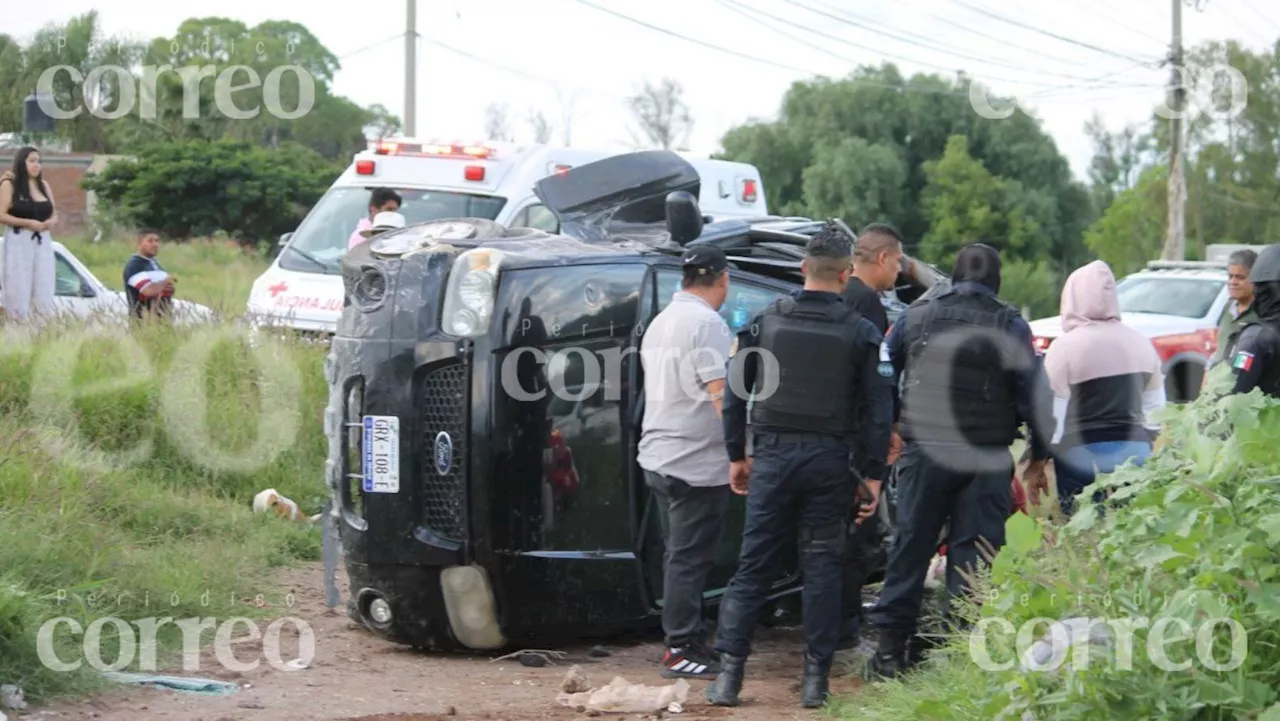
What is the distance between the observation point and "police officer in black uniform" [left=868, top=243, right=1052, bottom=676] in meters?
6.22

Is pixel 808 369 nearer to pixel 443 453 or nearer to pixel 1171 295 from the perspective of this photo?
pixel 443 453

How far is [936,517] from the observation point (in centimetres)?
630

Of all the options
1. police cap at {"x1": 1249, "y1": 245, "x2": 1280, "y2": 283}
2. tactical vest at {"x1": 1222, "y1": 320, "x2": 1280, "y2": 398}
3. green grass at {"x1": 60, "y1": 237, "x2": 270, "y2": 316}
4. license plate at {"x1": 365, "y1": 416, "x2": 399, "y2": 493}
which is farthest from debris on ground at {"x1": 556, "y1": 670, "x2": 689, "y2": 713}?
green grass at {"x1": 60, "y1": 237, "x2": 270, "y2": 316}

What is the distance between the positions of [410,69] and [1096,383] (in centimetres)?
2010

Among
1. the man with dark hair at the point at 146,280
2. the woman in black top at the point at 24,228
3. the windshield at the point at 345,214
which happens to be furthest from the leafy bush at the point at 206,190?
the woman in black top at the point at 24,228

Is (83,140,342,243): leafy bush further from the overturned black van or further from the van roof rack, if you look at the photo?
the overturned black van

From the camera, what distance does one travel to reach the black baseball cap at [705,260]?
6477 mm

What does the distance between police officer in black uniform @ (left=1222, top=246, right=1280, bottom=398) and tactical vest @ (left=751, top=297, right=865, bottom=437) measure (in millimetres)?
2043

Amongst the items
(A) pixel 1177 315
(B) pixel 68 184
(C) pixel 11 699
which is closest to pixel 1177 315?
(A) pixel 1177 315

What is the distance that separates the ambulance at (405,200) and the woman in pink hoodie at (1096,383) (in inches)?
236

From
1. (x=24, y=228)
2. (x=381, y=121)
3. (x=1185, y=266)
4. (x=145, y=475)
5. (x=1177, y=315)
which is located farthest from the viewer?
(x=381, y=121)

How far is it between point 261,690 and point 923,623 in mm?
2811

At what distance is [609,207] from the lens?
7.94 m

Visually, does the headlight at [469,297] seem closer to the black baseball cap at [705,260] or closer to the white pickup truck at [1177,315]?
the black baseball cap at [705,260]
